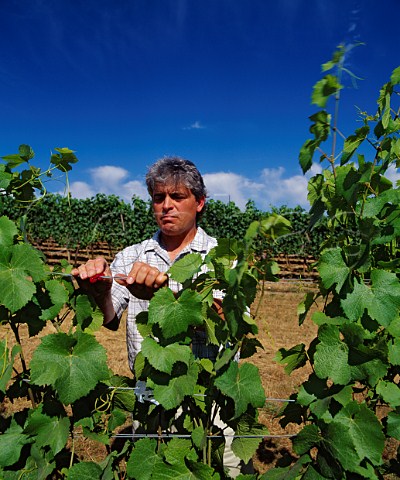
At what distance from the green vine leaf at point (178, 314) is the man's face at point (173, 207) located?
85 centimetres

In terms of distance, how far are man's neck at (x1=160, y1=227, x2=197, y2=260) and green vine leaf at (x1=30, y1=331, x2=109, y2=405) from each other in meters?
0.96

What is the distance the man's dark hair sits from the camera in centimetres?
220

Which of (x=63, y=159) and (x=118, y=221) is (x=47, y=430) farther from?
(x=118, y=221)

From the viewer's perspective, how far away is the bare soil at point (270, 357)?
11.3 feet

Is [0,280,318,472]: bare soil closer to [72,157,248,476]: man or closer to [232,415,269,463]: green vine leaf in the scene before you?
[232,415,269,463]: green vine leaf

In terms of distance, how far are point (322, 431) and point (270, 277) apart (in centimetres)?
61

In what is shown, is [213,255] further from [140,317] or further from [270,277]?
[140,317]

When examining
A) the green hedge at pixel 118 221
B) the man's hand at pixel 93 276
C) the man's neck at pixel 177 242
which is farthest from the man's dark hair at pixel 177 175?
the green hedge at pixel 118 221

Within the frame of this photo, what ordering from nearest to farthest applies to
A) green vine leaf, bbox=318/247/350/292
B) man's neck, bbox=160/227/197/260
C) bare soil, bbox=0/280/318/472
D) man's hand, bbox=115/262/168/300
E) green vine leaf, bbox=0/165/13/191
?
green vine leaf, bbox=318/247/350/292 < man's hand, bbox=115/262/168/300 < green vine leaf, bbox=0/165/13/191 < man's neck, bbox=160/227/197/260 < bare soil, bbox=0/280/318/472

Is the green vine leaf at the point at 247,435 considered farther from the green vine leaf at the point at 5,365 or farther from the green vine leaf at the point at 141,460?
the green vine leaf at the point at 5,365

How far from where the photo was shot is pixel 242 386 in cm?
143

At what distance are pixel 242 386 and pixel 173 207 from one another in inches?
43.1

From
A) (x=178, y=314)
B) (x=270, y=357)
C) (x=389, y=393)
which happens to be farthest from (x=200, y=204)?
(x=270, y=357)

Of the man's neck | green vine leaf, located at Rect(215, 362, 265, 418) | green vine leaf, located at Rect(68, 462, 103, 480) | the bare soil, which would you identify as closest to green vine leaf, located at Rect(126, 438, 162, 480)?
green vine leaf, located at Rect(68, 462, 103, 480)
